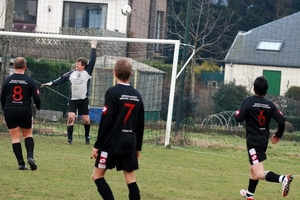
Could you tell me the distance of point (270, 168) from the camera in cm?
1466

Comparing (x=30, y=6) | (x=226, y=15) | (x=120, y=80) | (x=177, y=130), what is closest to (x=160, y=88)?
(x=177, y=130)

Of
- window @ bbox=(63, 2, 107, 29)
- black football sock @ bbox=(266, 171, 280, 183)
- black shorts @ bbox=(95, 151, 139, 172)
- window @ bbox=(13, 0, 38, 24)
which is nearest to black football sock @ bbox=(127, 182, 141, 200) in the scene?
black shorts @ bbox=(95, 151, 139, 172)

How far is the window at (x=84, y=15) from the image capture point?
3955 cm

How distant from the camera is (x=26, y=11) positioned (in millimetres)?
41625

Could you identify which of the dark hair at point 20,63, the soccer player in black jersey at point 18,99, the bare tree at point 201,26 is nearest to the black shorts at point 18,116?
the soccer player in black jersey at point 18,99

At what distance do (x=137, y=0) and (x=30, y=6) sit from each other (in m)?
7.61

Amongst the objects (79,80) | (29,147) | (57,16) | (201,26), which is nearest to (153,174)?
(29,147)

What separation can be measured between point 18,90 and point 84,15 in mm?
29935

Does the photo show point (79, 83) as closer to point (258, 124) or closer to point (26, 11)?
point (258, 124)

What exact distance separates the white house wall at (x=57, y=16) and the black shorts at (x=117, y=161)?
2836 centimetres

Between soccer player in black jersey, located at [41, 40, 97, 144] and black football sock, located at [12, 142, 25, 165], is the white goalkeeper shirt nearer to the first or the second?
soccer player in black jersey, located at [41, 40, 97, 144]

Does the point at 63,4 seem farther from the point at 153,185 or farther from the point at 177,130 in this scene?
the point at 153,185

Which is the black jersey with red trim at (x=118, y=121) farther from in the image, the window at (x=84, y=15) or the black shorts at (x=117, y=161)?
the window at (x=84, y=15)

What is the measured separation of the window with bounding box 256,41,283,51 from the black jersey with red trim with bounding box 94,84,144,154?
39316mm
